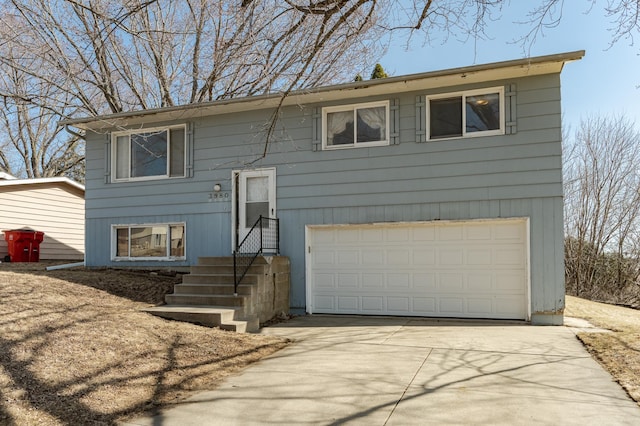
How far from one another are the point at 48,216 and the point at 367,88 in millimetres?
11660

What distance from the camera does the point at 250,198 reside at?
10086mm

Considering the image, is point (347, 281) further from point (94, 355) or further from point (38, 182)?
point (38, 182)

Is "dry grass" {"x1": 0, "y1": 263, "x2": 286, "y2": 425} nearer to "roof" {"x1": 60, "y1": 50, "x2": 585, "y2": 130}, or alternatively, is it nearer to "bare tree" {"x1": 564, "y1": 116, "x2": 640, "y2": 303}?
"roof" {"x1": 60, "y1": 50, "x2": 585, "y2": 130}

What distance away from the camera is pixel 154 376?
480 cm

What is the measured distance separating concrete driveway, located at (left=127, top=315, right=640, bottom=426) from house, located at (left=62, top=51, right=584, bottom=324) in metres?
1.92

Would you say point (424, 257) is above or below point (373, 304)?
above

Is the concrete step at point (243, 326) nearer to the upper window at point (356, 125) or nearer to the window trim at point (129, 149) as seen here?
the upper window at point (356, 125)

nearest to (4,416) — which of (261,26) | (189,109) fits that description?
(261,26)

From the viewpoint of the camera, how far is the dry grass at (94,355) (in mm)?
4004

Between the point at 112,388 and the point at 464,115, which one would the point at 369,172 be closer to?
the point at 464,115

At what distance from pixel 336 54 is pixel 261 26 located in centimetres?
156

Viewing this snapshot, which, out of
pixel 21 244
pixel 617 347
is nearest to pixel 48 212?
pixel 21 244

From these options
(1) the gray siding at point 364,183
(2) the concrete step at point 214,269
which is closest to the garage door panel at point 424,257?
(1) the gray siding at point 364,183

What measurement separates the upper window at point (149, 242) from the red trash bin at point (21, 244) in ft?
13.8
